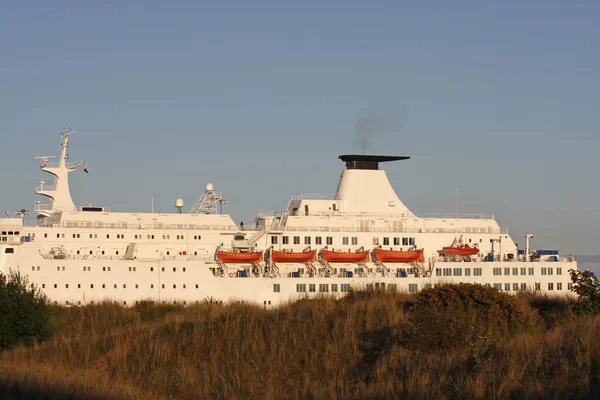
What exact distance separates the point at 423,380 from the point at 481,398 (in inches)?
122

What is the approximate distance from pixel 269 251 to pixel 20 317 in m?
17.1

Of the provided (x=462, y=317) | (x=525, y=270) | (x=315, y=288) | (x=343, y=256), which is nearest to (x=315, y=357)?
(x=462, y=317)

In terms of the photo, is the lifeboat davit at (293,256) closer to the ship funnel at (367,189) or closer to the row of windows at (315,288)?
the row of windows at (315,288)

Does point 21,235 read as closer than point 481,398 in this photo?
No

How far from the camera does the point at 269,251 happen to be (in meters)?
56.7

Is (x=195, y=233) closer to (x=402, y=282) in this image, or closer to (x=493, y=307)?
(x=402, y=282)

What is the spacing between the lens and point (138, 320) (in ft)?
156

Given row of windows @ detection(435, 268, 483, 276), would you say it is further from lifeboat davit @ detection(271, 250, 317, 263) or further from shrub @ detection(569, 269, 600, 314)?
shrub @ detection(569, 269, 600, 314)

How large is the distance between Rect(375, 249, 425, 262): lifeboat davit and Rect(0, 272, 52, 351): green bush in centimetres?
2109

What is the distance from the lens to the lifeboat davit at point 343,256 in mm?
56688

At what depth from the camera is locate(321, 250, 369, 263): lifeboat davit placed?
56688mm

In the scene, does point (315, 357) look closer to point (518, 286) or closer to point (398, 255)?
point (398, 255)

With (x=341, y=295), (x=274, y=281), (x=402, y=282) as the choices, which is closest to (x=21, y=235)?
(x=274, y=281)

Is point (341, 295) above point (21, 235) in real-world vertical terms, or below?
below
